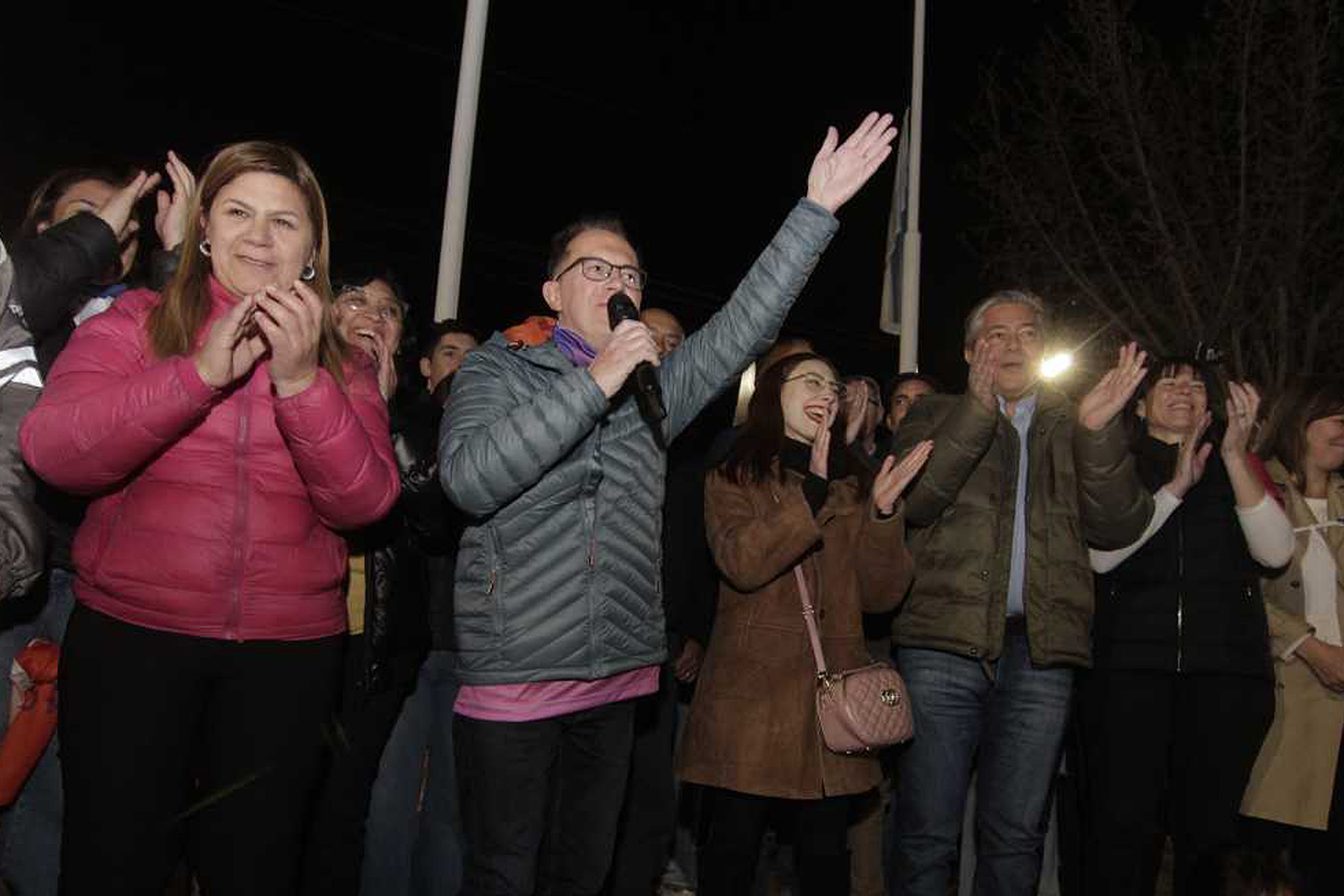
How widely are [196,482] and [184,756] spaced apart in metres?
0.60

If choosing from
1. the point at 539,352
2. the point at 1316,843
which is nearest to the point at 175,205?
the point at 539,352

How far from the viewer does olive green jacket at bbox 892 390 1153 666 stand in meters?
4.53

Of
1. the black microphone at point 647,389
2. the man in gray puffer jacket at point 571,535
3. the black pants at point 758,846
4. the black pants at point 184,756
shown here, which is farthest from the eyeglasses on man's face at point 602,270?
the black pants at point 758,846

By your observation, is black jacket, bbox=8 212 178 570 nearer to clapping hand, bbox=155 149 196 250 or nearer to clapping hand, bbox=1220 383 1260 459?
clapping hand, bbox=155 149 196 250

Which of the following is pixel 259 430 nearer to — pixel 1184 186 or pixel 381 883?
pixel 381 883

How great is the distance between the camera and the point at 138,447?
260 centimetres

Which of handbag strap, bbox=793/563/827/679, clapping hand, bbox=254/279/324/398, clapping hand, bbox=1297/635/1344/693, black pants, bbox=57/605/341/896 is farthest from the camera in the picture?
clapping hand, bbox=1297/635/1344/693

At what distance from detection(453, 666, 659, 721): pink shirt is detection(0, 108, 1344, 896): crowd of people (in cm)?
1

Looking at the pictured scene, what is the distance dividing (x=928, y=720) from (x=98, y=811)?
2945mm

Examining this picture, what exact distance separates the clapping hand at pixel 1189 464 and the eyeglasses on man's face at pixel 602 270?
2.45 metres

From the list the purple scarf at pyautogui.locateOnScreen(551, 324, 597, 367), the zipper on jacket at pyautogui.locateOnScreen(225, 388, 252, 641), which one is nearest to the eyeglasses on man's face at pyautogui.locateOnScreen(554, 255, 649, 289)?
the purple scarf at pyautogui.locateOnScreen(551, 324, 597, 367)

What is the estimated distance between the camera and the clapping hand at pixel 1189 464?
478 centimetres

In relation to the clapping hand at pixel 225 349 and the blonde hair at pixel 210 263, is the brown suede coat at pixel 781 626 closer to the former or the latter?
the blonde hair at pixel 210 263

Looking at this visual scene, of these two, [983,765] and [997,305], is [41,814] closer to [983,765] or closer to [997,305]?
[983,765]
